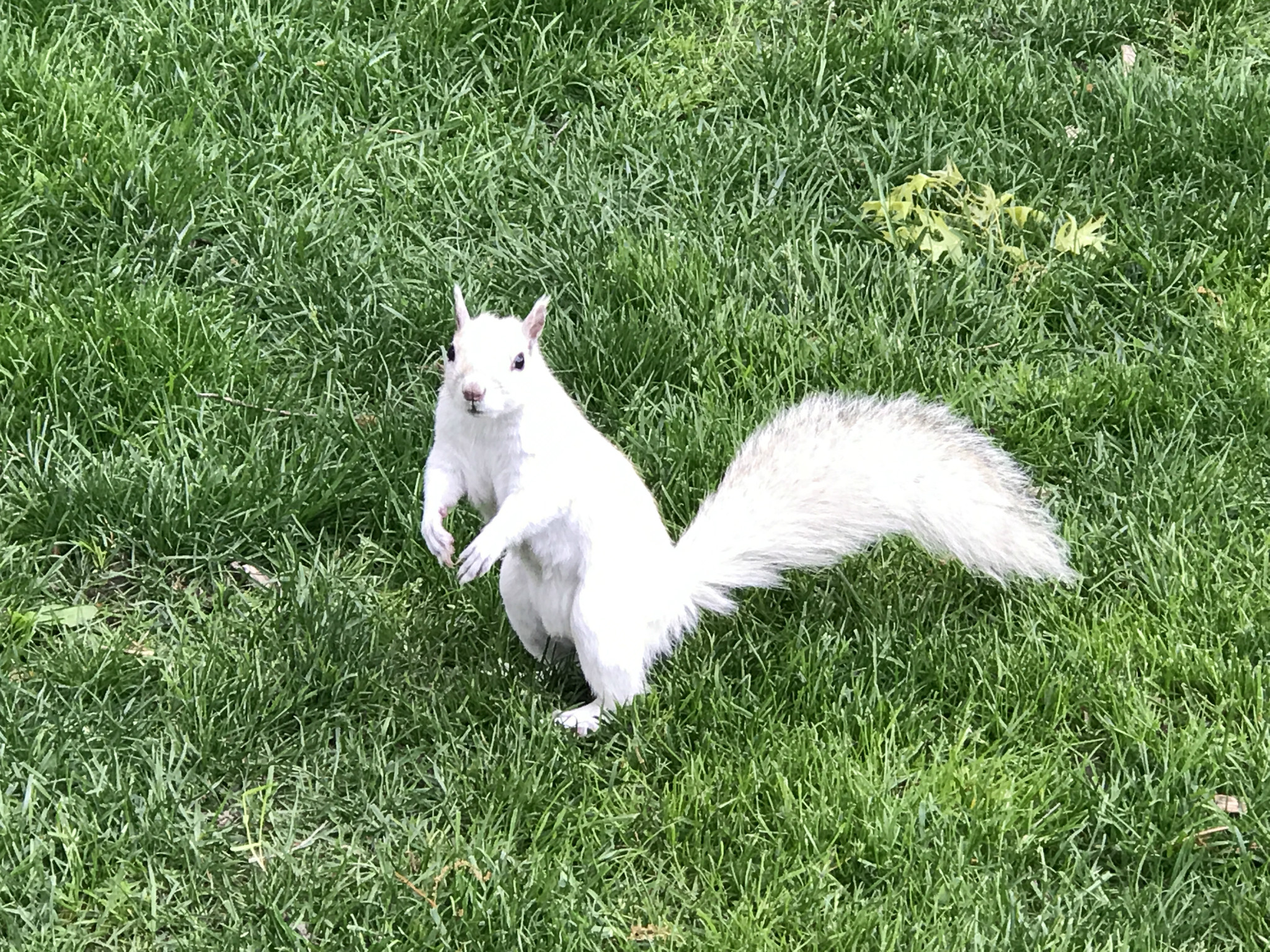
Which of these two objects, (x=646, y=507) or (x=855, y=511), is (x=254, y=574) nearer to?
(x=646, y=507)

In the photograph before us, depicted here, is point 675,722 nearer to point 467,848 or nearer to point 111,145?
point 467,848

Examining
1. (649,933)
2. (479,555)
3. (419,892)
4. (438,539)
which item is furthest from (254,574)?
(649,933)

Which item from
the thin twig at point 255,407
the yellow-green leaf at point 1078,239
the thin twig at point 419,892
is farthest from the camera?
the yellow-green leaf at point 1078,239

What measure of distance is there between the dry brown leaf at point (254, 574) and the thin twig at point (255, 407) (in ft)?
1.17

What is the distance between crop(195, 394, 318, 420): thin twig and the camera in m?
2.92

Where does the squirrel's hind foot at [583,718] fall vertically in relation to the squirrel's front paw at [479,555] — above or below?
below

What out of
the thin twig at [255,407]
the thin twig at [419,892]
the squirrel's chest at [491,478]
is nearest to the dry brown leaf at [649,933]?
the thin twig at [419,892]

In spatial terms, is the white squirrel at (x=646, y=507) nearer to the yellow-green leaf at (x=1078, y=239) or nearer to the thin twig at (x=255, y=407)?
the thin twig at (x=255, y=407)

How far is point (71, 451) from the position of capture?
2820 mm

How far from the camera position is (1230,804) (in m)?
2.24

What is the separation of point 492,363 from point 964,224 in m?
1.59

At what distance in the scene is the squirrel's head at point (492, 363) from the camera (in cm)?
213

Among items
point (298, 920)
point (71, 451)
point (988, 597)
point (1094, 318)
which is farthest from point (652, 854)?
point (1094, 318)

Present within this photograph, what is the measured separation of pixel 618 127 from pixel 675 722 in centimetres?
173
